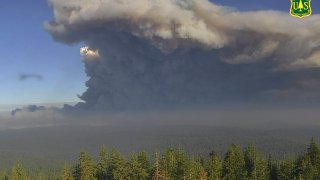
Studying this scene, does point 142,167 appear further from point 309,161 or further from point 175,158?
point 309,161

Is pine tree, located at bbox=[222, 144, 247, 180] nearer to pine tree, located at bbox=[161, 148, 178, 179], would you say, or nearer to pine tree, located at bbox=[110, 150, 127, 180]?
pine tree, located at bbox=[161, 148, 178, 179]

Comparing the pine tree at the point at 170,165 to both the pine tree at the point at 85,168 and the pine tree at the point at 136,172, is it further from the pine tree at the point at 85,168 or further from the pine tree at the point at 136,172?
the pine tree at the point at 85,168

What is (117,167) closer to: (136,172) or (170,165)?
(136,172)

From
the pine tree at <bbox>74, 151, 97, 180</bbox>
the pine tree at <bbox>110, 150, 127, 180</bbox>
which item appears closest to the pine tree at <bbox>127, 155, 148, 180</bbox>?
the pine tree at <bbox>110, 150, 127, 180</bbox>

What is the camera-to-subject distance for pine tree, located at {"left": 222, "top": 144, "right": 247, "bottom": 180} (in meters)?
108

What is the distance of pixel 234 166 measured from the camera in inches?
4316

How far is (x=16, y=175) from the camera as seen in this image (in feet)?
416

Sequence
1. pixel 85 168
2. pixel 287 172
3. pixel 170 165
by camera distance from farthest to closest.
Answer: pixel 85 168, pixel 170 165, pixel 287 172

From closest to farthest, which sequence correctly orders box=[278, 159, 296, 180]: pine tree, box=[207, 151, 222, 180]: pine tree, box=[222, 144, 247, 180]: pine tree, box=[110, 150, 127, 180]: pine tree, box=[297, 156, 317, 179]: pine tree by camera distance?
box=[297, 156, 317, 179]: pine tree < box=[278, 159, 296, 180]: pine tree < box=[207, 151, 222, 180]: pine tree < box=[110, 150, 127, 180]: pine tree < box=[222, 144, 247, 180]: pine tree

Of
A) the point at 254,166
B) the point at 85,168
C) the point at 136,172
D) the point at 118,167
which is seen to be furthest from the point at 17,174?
the point at 254,166

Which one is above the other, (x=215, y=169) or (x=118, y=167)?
(x=118, y=167)

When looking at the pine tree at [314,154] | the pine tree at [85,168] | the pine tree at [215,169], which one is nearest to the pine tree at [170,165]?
the pine tree at [215,169]

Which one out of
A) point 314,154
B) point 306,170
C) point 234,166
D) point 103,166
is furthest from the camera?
point 103,166

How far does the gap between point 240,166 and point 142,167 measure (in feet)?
74.4
